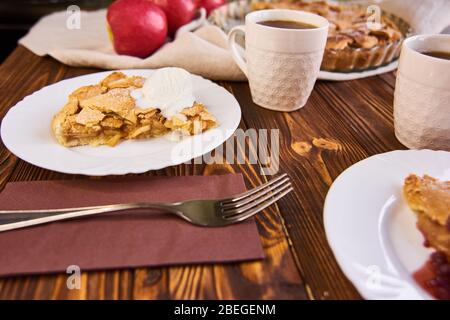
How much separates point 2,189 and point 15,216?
0.45ft

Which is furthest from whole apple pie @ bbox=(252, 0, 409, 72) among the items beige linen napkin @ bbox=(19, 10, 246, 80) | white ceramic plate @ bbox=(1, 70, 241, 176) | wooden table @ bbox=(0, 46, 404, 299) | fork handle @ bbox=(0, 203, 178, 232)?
fork handle @ bbox=(0, 203, 178, 232)

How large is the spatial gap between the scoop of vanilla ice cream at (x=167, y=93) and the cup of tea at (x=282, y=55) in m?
0.20

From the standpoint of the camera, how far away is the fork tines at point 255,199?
65 centimetres

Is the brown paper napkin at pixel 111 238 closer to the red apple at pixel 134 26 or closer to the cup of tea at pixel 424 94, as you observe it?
the cup of tea at pixel 424 94

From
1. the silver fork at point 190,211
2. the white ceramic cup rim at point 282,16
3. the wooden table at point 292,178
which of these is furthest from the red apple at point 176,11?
the silver fork at point 190,211

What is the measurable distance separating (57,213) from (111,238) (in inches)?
4.3

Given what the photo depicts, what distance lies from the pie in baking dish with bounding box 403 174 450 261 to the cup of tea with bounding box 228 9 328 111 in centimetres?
42

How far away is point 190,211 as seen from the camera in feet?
2.13

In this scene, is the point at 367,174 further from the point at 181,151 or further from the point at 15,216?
the point at 15,216

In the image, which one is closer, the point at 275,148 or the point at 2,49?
the point at 275,148

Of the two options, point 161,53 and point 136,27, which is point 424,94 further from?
point 136,27

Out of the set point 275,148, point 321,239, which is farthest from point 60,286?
point 275,148

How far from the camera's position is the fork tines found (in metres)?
0.65

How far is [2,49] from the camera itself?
7.75 ft
